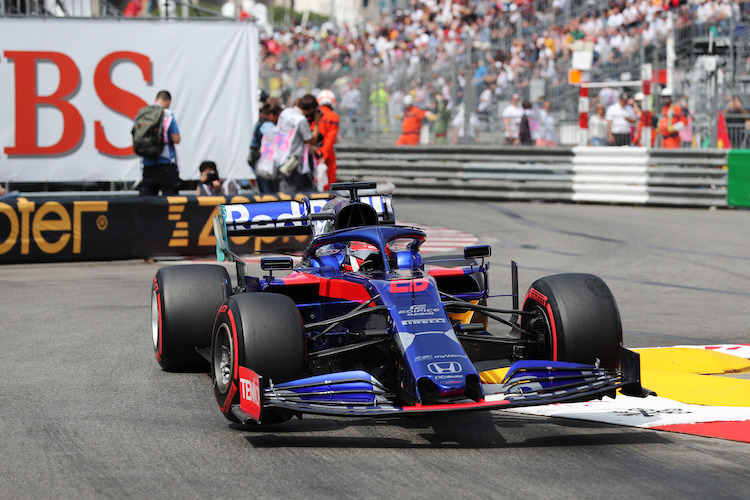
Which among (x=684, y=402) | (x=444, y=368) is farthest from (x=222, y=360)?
(x=684, y=402)

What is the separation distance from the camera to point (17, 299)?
1020 centimetres

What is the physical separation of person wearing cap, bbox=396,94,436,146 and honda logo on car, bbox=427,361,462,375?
1608cm

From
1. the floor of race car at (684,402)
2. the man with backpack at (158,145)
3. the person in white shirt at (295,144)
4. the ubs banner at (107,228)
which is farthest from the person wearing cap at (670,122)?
the floor of race car at (684,402)

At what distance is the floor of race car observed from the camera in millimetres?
5676

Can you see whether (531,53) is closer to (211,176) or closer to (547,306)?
(211,176)

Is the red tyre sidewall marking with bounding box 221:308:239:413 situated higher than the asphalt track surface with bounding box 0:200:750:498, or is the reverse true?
the red tyre sidewall marking with bounding box 221:308:239:413

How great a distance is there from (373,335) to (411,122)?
16014 mm

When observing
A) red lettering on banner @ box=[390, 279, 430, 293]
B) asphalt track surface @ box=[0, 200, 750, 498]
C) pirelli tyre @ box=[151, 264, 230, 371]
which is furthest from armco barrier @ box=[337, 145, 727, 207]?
red lettering on banner @ box=[390, 279, 430, 293]

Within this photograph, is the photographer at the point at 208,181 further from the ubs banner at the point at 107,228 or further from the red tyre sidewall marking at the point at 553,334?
the red tyre sidewall marking at the point at 553,334

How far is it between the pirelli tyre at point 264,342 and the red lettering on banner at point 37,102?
11057mm

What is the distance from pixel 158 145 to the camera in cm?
1353

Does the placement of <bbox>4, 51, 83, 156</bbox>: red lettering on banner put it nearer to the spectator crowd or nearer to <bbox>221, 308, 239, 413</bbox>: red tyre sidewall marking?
the spectator crowd

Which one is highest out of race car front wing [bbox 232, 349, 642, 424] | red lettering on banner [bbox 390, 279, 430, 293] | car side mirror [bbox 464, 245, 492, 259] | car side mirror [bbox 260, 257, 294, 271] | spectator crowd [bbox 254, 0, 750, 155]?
spectator crowd [bbox 254, 0, 750, 155]

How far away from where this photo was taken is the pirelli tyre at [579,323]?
5895 millimetres
